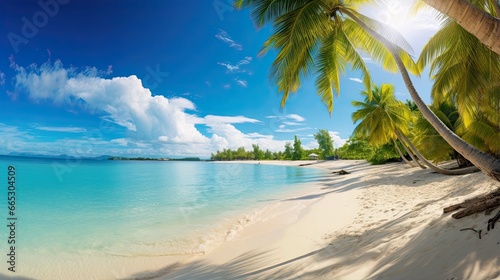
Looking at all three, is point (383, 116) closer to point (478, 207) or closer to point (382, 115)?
point (382, 115)

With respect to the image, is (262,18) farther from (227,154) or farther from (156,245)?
(227,154)

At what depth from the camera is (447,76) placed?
689cm

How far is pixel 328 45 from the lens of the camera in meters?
7.85

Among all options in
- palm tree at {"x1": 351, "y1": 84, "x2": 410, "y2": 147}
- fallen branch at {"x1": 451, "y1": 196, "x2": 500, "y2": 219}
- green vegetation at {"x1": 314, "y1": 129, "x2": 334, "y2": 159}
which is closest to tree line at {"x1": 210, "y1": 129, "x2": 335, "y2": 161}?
green vegetation at {"x1": 314, "y1": 129, "x2": 334, "y2": 159}

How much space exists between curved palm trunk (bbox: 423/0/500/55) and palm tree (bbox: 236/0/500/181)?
198 centimetres

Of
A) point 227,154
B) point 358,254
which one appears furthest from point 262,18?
point 227,154

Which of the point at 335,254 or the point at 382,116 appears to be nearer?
the point at 335,254

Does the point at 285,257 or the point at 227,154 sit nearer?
the point at 285,257

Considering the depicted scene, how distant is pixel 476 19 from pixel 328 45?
5.47m

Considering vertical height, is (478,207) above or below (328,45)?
below

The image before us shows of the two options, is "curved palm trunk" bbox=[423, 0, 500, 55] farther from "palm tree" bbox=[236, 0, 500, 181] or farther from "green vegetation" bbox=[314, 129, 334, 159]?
"green vegetation" bbox=[314, 129, 334, 159]

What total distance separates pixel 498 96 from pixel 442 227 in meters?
6.25

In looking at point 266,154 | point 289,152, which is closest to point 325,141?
point 289,152

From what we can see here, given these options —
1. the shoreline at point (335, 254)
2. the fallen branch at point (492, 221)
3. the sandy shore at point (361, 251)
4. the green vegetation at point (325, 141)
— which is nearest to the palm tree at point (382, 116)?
the shoreline at point (335, 254)
